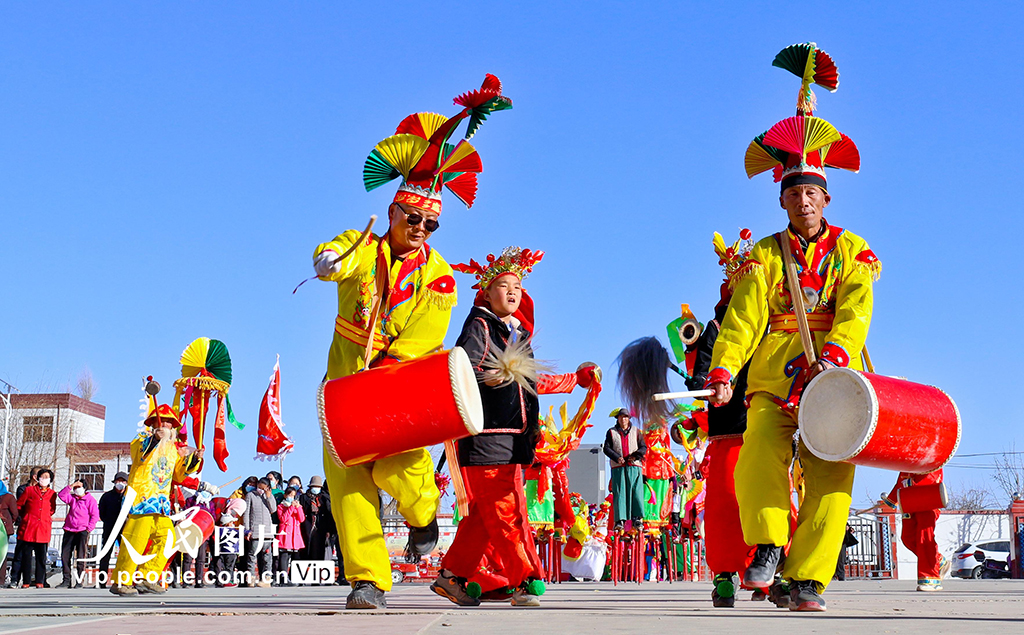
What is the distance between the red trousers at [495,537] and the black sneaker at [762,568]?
4.21 ft

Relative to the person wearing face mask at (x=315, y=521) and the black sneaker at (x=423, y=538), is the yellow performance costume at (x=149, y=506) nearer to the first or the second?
the black sneaker at (x=423, y=538)

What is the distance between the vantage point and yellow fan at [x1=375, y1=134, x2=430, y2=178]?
5.55 m

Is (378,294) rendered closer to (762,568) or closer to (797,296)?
(797,296)

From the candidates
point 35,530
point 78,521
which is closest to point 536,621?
point 35,530

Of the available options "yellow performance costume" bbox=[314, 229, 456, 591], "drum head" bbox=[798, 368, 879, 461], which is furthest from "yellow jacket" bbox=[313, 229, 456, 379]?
"drum head" bbox=[798, 368, 879, 461]

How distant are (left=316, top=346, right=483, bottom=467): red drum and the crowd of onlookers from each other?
842cm

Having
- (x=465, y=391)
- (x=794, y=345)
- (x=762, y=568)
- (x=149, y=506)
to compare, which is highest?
(x=794, y=345)

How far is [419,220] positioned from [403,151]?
0.39 metres

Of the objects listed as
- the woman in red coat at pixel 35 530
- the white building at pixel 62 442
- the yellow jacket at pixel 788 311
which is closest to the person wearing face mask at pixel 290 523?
the woman in red coat at pixel 35 530

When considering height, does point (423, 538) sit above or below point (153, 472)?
below

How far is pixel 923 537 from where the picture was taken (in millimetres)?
8484

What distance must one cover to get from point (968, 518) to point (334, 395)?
34.8 meters

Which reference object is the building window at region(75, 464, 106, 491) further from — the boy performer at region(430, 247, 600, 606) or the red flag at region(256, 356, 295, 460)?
the boy performer at region(430, 247, 600, 606)

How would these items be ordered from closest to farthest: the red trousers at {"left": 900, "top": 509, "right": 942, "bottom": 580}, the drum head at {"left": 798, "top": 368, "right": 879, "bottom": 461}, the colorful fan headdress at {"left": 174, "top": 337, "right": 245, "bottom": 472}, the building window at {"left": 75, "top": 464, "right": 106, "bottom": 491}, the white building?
the drum head at {"left": 798, "top": 368, "right": 879, "bottom": 461}, the red trousers at {"left": 900, "top": 509, "right": 942, "bottom": 580}, the colorful fan headdress at {"left": 174, "top": 337, "right": 245, "bottom": 472}, the white building, the building window at {"left": 75, "top": 464, "right": 106, "bottom": 491}
